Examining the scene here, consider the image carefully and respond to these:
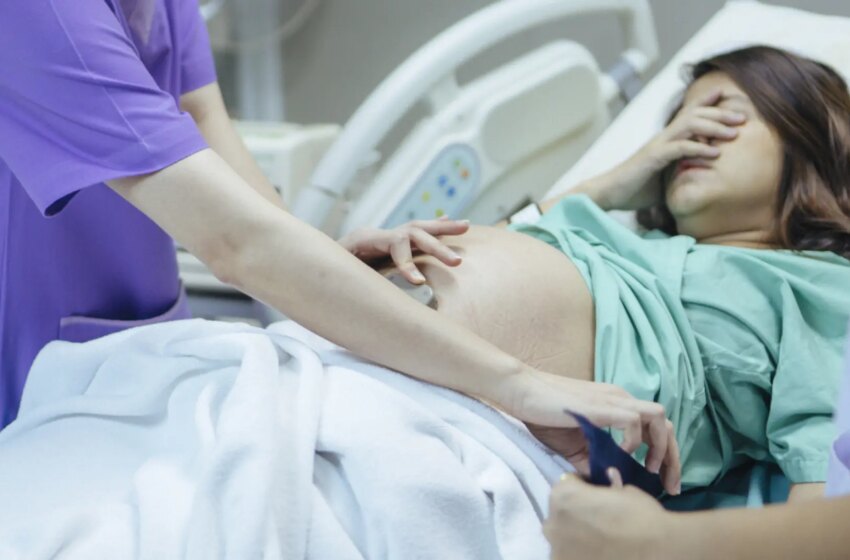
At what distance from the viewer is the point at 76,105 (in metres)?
1.01

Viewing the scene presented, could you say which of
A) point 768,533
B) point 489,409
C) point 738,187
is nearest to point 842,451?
point 768,533

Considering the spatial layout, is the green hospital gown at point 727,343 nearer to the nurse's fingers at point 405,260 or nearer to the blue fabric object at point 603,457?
the nurse's fingers at point 405,260

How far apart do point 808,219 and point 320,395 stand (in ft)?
3.01

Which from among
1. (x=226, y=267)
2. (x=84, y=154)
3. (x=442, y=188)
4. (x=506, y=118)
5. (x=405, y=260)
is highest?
(x=84, y=154)

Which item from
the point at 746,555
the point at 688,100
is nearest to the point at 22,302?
the point at 746,555

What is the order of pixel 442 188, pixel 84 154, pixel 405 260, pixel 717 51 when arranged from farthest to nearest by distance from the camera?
pixel 442 188 → pixel 717 51 → pixel 405 260 → pixel 84 154

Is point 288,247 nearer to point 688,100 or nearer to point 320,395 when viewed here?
point 320,395

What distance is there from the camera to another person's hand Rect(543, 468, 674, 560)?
0.73m

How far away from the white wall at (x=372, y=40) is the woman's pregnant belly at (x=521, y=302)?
147 centimetres

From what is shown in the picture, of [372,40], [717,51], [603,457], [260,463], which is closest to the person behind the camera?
[603,457]

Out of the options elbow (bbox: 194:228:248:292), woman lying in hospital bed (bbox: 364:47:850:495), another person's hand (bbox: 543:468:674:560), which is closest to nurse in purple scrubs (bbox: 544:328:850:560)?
another person's hand (bbox: 543:468:674:560)

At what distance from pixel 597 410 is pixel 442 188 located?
41.2 inches

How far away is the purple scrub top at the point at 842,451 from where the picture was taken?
78 centimetres

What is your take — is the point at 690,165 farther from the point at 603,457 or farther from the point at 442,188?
the point at 603,457
